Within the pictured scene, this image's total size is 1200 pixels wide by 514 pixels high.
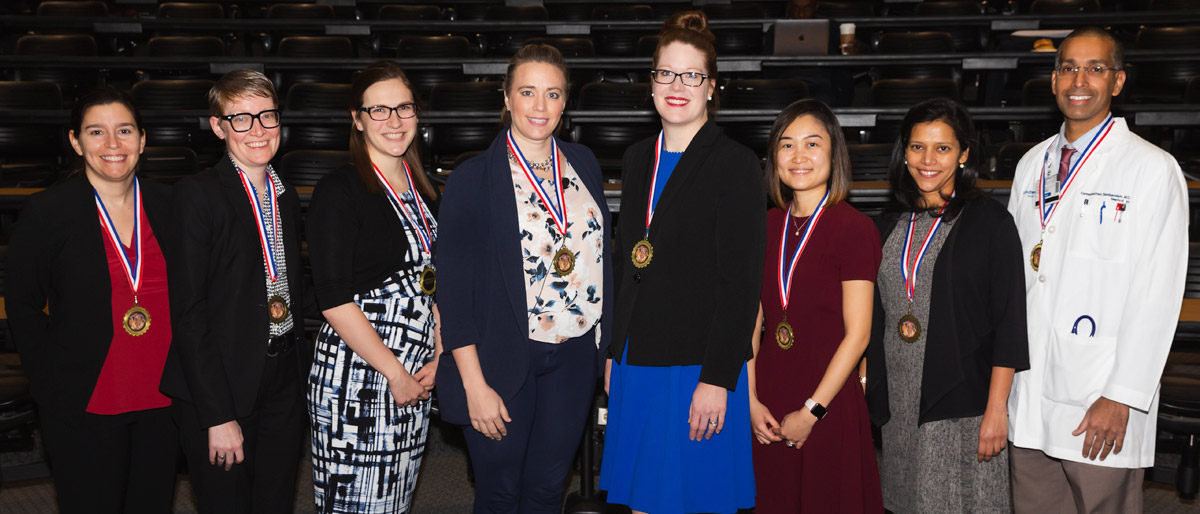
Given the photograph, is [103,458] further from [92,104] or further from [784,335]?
[784,335]

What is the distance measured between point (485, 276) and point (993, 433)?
1366 mm

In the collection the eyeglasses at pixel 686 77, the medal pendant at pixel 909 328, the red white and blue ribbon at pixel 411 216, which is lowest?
the medal pendant at pixel 909 328

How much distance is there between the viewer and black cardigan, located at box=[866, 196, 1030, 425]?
2008 mm

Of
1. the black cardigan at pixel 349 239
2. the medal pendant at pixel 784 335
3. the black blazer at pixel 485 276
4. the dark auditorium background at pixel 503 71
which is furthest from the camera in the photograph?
the dark auditorium background at pixel 503 71

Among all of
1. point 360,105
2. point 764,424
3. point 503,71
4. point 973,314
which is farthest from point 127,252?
point 503,71

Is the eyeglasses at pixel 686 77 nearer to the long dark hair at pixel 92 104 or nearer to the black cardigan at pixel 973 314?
the black cardigan at pixel 973 314

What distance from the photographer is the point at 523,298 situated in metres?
1.83

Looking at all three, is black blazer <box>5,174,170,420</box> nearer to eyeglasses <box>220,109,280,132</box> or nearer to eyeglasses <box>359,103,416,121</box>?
eyeglasses <box>220,109,280,132</box>

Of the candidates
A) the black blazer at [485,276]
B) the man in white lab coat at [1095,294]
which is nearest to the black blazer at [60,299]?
the black blazer at [485,276]

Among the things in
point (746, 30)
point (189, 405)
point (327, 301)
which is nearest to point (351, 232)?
point (327, 301)

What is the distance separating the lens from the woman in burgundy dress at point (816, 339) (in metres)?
1.97

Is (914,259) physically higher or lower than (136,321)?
higher

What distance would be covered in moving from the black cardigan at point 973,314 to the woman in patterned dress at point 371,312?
53.2 inches

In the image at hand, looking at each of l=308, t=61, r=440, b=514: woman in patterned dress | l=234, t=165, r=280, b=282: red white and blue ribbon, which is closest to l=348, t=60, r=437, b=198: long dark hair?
l=308, t=61, r=440, b=514: woman in patterned dress
